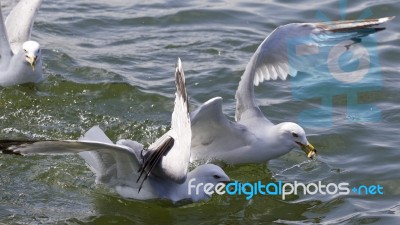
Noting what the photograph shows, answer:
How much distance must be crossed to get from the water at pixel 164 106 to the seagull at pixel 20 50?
0.13 metres

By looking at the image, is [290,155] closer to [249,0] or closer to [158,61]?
[158,61]

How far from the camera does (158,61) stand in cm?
1080

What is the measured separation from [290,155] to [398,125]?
127cm

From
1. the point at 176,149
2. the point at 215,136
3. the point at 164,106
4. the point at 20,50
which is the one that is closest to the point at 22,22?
the point at 20,50

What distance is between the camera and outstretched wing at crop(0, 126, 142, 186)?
20.0 feet

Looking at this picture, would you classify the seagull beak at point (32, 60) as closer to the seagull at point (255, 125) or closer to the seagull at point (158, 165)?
the seagull at point (255, 125)

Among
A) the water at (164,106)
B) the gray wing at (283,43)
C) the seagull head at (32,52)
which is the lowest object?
the water at (164,106)

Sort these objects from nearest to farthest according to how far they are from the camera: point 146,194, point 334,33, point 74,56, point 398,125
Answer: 1. point 146,194
2. point 334,33
3. point 398,125
4. point 74,56

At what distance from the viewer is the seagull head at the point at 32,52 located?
962 cm

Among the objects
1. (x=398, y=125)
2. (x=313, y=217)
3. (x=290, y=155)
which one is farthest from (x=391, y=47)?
(x=313, y=217)

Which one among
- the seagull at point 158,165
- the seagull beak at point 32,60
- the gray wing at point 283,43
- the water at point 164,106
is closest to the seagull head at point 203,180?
the seagull at point 158,165

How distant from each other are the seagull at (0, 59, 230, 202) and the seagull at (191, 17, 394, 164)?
1.71ft

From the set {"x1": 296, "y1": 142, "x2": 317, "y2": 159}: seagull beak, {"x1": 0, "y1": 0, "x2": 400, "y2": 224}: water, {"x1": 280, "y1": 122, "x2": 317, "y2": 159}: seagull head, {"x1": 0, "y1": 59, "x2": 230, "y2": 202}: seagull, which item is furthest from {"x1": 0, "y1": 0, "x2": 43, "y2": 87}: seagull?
{"x1": 296, "y1": 142, "x2": 317, "y2": 159}: seagull beak

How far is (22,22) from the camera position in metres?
10.4
